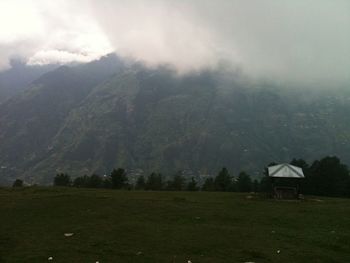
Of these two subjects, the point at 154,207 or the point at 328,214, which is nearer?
the point at 328,214

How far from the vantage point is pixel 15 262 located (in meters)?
24.3

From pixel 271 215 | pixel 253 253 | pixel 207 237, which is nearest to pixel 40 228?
pixel 207 237

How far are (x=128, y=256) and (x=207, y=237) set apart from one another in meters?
7.53

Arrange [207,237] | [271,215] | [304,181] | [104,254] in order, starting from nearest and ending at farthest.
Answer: [104,254] → [207,237] → [271,215] → [304,181]

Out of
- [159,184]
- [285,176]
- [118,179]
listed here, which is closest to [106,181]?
[159,184]

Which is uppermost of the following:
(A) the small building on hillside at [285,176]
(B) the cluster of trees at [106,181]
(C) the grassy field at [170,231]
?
(B) the cluster of trees at [106,181]

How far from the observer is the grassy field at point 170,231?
2622cm

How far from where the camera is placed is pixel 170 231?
33.2 meters

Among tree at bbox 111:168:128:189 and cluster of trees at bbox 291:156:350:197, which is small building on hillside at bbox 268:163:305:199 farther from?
tree at bbox 111:168:128:189

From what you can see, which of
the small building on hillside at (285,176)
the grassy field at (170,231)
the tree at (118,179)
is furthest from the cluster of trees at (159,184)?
the grassy field at (170,231)

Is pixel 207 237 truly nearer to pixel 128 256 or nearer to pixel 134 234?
pixel 134 234

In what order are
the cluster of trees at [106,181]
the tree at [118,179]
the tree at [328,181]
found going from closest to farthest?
the tree at [328,181], the tree at [118,179], the cluster of trees at [106,181]

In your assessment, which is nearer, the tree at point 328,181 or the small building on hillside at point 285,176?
the small building on hillside at point 285,176

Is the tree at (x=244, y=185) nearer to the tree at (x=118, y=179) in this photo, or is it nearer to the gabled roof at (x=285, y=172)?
the tree at (x=118, y=179)
